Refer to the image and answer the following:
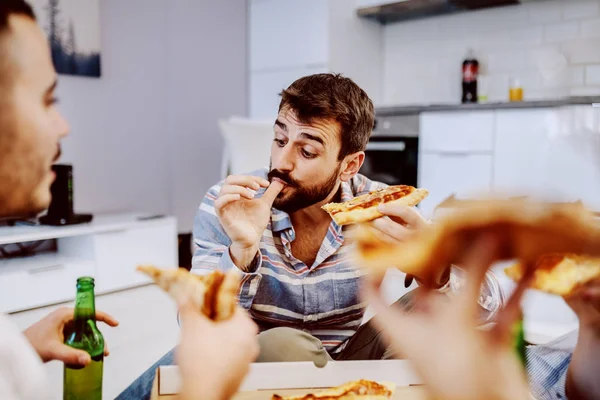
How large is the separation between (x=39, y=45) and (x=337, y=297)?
1.14 ft

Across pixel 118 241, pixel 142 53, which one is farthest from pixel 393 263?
pixel 142 53

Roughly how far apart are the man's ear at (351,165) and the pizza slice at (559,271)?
0.77 feet

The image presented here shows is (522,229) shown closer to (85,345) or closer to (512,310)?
(512,310)

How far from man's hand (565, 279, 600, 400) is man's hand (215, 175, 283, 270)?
216 mm

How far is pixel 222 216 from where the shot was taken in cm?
39

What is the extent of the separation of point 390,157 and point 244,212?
0.27 m

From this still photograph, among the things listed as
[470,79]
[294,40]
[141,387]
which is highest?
[470,79]

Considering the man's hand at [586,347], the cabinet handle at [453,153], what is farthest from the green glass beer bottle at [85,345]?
the cabinet handle at [453,153]

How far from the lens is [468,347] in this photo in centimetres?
20

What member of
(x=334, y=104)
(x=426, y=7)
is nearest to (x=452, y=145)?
(x=334, y=104)

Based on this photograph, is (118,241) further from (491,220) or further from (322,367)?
(491,220)

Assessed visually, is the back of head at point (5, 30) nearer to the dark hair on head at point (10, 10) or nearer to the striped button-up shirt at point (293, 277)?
the dark hair on head at point (10, 10)

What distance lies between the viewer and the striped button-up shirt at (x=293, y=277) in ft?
1.45

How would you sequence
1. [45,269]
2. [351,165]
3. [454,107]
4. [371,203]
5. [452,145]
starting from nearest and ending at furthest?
[371,203]
[351,165]
[45,269]
[452,145]
[454,107]
